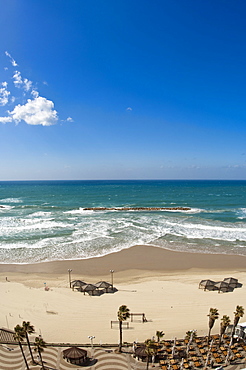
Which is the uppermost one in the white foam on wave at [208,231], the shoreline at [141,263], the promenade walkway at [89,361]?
the white foam on wave at [208,231]

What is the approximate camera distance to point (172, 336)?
18.2 meters

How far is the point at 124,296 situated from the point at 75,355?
9.70 meters

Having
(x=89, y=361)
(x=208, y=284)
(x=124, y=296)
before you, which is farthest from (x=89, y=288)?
(x=208, y=284)

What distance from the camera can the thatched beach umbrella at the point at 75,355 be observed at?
600 inches

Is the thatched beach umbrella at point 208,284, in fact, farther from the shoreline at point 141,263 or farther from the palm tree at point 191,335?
the palm tree at point 191,335

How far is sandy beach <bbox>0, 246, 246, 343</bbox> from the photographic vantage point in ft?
63.3

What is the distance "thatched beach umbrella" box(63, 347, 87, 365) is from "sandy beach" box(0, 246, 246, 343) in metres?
2.17

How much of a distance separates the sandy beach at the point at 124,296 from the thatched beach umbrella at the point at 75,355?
217 cm

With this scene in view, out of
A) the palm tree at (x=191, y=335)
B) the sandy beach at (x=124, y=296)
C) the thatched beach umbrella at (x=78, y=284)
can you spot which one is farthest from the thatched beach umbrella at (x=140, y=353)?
the thatched beach umbrella at (x=78, y=284)

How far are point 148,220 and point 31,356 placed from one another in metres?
45.0

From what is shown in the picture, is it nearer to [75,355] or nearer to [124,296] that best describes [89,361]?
[75,355]

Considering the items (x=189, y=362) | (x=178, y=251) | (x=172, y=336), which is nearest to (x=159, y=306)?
(x=172, y=336)

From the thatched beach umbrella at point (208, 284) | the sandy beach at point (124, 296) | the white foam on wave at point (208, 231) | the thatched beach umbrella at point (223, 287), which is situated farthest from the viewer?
the white foam on wave at point (208, 231)

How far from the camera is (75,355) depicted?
15.3 m
